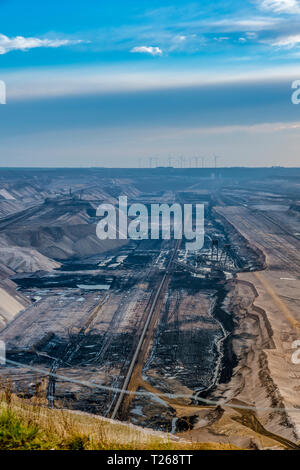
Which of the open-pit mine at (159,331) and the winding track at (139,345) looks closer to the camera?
the open-pit mine at (159,331)

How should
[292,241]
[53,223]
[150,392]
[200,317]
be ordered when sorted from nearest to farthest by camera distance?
[150,392] < [200,317] < [292,241] < [53,223]

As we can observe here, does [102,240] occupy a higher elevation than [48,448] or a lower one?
lower

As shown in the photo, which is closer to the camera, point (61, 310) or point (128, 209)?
point (61, 310)

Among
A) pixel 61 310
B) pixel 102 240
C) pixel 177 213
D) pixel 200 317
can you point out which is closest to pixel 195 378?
pixel 200 317

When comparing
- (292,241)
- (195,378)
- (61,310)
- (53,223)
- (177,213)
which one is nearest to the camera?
(195,378)

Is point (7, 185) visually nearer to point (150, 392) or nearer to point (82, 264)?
point (82, 264)

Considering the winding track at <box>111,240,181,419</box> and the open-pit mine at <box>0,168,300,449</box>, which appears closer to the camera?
the open-pit mine at <box>0,168,300,449</box>

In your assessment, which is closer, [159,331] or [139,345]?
[139,345]
